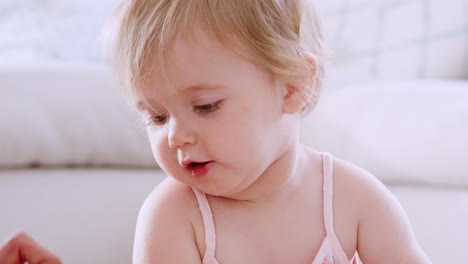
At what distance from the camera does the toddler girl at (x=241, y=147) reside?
2.37 ft

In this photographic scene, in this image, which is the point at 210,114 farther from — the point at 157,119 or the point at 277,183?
the point at 277,183

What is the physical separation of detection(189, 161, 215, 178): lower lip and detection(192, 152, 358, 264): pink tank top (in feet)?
0.34

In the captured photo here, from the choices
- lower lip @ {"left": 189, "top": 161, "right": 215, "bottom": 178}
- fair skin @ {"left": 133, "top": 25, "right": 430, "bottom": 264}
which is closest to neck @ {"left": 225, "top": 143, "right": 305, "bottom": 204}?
fair skin @ {"left": 133, "top": 25, "right": 430, "bottom": 264}

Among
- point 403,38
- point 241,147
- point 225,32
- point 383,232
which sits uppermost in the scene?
point 403,38

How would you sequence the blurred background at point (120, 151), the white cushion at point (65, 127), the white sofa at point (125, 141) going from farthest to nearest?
the white cushion at point (65, 127) → the white sofa at point (125, 141) → the blurred background at point (120, 151)

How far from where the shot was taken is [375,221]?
871 millimetres

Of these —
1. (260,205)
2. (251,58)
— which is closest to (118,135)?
(260,205)

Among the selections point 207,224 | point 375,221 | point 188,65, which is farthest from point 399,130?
point 188,65

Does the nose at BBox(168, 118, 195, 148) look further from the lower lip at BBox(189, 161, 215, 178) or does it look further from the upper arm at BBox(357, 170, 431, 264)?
the upper arm at BBox(357, 170, 431, 264)

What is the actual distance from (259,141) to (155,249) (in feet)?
0.62

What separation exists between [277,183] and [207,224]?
110 millimetres

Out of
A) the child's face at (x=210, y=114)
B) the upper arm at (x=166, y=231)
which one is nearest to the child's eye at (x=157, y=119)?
the child's face at (x=210, y=114)

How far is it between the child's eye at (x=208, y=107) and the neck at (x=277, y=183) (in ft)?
0.51

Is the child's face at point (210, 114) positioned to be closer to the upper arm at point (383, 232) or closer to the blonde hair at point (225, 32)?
the blonde hair at point (225, 32)
